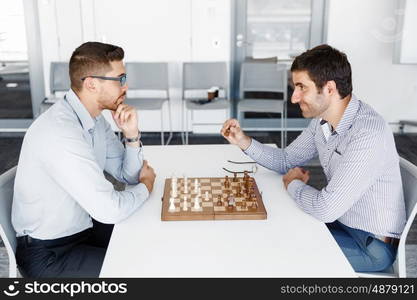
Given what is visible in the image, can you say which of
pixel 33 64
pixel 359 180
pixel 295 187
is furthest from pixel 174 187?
pixel 33 64

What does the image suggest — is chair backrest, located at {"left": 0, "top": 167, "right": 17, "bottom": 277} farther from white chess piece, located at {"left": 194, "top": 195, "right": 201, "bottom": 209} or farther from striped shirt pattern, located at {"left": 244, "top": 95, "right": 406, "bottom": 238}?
striped shirt pattern, located at {"left": 244, "top": 95, "right": 406, "bottom": 238}

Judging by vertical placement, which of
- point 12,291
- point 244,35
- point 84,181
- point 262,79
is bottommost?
point 12,291

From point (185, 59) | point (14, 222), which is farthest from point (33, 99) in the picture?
point (14, 222)

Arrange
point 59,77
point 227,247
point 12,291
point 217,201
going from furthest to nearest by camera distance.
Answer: point 59,77, point 217,201, point 12,291, point 227,247

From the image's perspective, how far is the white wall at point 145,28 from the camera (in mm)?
5617

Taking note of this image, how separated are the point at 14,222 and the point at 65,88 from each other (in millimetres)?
3869

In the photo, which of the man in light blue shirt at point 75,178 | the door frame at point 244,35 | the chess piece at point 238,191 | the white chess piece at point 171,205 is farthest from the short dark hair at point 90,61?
the door frame at point 244,35

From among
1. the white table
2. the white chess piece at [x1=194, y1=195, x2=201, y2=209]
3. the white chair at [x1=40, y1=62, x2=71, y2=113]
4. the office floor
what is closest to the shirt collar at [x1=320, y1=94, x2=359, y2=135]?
the white table

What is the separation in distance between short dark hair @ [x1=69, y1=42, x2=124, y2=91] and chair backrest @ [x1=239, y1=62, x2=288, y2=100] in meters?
3.74

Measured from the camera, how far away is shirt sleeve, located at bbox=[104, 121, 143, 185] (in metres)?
2.18

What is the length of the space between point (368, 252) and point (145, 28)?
4.28m

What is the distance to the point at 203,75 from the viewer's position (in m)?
5.70

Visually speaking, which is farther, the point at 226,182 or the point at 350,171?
the point at 226,182

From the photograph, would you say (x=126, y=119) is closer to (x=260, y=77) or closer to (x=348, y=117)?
(x=348, y=117)
